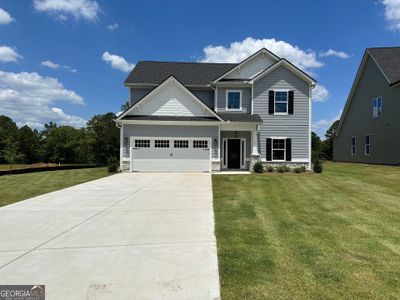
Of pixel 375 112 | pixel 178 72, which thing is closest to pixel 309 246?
pixel 178 72

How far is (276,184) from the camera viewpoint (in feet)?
45.6

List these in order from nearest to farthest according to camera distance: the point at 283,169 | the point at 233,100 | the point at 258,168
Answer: the point at 258,168, the point at 283,169, the point at 233,100

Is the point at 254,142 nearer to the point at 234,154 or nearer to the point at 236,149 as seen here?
the point at 236,149

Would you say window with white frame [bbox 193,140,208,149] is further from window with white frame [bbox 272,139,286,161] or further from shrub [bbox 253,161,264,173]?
window with white frame [bbox 272,139,286,161]

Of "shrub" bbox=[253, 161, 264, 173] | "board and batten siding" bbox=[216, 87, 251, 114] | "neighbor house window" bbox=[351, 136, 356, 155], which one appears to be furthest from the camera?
"neighbor house window" bbox=[351, 136, 356, 155]

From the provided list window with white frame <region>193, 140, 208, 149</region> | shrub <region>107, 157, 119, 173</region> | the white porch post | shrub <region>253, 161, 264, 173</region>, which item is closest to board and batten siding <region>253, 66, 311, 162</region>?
the white porch post

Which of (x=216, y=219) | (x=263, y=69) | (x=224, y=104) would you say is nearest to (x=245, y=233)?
(x=216, y=219)

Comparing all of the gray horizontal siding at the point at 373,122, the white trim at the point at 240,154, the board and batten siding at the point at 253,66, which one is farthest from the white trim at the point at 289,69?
the gray horizontal siding at the point at 373,122

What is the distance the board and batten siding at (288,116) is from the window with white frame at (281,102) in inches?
12.6

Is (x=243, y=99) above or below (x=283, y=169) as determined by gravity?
above

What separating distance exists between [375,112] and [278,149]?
9.35 m

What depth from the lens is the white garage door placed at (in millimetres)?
19688

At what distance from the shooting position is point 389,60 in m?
23.7

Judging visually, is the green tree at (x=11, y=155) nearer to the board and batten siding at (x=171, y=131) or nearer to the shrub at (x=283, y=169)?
the board and batten siding at (x=171, y=131)
